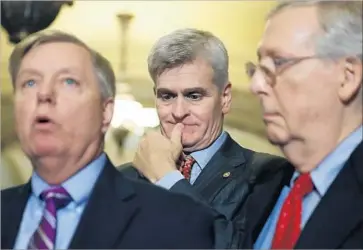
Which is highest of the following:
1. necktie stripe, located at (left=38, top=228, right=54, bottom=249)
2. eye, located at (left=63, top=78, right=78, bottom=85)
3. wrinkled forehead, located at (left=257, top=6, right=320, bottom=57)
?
wrinkled forehead, located at (left=257, top=6, right=320, bottom=57)

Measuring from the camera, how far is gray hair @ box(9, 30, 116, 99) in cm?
94

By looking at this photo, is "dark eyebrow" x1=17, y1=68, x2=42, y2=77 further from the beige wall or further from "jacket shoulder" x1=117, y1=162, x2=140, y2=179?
"jacket shoulder" x1=117, y1=162, x2=140, y2=179

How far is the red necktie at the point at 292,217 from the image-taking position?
0.88m

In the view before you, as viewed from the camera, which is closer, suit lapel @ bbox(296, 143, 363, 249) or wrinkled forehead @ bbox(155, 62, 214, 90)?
suit lapel @ bbox(296, 143, 363, 249)

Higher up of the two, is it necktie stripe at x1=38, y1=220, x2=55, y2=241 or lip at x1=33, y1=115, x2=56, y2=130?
lip at x1=33, y1=115, x2=56, y2=130

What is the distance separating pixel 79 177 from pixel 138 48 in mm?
269

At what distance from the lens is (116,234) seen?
900 mm

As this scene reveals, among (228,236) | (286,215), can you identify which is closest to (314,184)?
(286,215)

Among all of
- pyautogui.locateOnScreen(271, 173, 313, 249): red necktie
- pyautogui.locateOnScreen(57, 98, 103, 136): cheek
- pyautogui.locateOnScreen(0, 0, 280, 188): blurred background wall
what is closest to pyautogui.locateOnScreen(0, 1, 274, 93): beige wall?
pyautogui.locateOnScreen(0, 0, 280, 188): blurred background wall

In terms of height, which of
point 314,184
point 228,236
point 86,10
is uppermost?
point 86,10

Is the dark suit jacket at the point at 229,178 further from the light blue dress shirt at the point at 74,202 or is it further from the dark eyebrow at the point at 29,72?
the dark eyebrow at the point at 29,72

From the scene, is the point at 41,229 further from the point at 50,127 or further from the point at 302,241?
the point at 302,241

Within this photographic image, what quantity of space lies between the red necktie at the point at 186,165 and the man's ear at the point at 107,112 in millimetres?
147

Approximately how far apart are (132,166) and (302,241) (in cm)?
32
